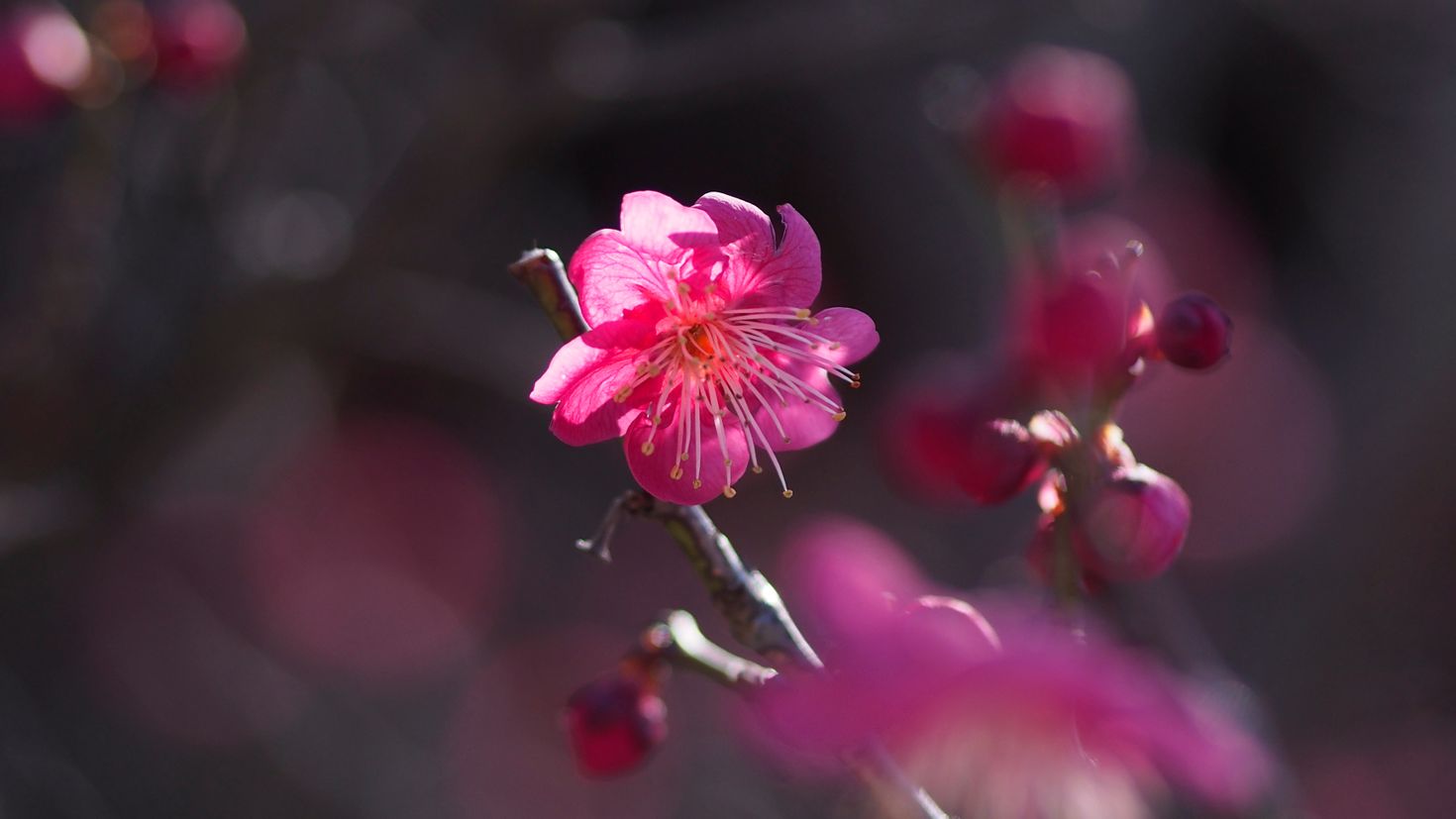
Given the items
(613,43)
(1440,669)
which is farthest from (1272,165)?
(613,43)

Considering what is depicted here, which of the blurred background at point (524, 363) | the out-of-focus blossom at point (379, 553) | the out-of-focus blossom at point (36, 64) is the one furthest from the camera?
the out-of-focus blossom at point (379, 553)

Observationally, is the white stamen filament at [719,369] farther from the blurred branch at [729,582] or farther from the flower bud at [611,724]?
the flower bud at [611,724]

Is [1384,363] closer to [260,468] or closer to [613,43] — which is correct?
[613,43]

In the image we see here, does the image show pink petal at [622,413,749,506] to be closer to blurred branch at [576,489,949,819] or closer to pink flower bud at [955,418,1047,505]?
blurred branch at [576,489,949,819]

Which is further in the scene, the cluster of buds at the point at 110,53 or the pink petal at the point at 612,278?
the cluster of buds at the point at 110,53

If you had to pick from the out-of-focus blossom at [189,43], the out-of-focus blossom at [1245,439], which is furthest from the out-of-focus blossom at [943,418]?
the out-of-focus blossom at [1245,439]

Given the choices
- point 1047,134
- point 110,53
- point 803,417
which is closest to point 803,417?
point 803,417

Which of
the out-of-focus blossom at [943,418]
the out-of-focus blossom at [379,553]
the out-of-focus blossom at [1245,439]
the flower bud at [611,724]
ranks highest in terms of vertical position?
the out-of-focus blossom at [943,418]
